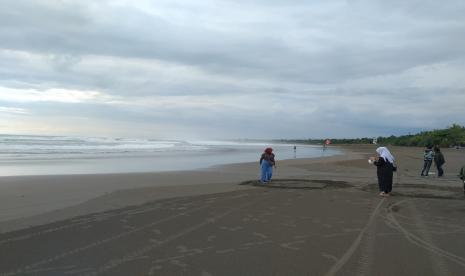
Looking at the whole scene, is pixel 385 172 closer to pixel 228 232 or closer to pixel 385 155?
pixel 385 155

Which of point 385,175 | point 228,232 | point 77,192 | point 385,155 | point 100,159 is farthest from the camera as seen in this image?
point 100,159

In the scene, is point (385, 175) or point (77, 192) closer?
point (77, 192)

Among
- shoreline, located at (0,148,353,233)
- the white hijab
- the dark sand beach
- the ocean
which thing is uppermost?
the white hijab

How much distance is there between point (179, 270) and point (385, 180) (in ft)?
34.3

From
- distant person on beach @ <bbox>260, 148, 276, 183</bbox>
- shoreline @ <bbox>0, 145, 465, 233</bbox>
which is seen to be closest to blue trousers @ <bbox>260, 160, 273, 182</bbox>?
distant person on beach @ <bbox>260, 148, 276, 183</bbox>

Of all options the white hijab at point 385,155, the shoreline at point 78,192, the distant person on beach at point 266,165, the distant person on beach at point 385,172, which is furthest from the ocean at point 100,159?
the distant person on beach at point 385,172

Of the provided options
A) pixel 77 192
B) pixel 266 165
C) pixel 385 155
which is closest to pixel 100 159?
pixel 266 165

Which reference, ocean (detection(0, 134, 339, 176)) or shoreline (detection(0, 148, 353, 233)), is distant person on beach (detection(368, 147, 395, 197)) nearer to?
shoreline (detection(0, 148, 353, 233))

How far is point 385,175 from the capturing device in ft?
49.0

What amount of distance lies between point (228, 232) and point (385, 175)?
812cm

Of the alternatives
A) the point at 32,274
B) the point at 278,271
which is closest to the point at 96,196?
the point at 32,274

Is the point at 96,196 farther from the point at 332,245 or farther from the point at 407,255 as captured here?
the point at 407,255

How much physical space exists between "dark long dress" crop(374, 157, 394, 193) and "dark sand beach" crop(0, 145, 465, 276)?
0.36 metres

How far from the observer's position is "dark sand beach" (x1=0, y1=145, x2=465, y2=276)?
6.21 meters
